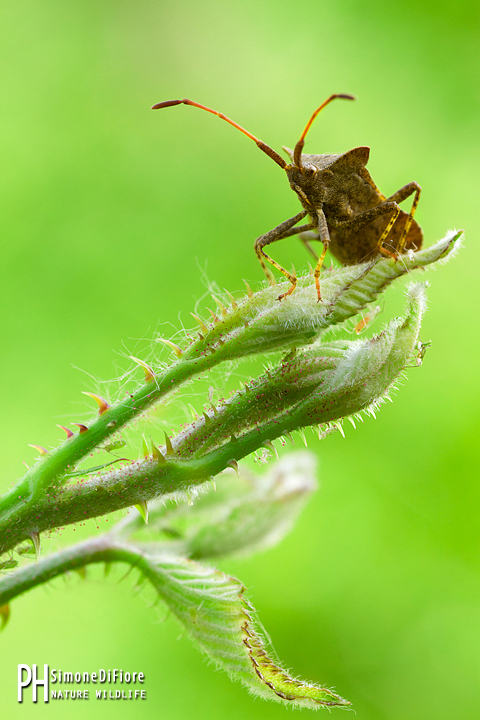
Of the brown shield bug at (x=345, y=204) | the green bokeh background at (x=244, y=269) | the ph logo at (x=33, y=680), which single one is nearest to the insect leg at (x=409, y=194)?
the brown shield bug at (x=345, y=204)

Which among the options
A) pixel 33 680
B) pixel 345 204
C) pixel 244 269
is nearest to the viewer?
pixel 345 204

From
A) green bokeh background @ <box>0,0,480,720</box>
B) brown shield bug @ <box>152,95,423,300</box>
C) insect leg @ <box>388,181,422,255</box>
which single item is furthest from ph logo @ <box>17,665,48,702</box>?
insect leg @ <box>388,181,422,255</box>

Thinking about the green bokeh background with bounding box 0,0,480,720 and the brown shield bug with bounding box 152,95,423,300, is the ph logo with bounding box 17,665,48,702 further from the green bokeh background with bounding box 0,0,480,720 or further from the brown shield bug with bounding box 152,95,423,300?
the brown shield bug with bounding box 152,95,423,300

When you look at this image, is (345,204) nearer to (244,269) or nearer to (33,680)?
(33,680)

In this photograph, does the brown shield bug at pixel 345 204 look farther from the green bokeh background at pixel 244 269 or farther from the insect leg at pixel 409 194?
the green bokeh background at pixel 244 269

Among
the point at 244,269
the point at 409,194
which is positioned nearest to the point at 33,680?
the point at 409,194

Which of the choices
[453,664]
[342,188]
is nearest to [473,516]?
[453,664]

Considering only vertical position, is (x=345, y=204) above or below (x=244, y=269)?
below

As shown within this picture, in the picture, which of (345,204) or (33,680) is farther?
(33,680)

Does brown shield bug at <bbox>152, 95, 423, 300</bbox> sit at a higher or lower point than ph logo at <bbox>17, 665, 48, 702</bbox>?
higher

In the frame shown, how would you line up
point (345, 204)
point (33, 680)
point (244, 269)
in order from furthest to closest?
point (244, 269)
point (33, 680)
point (345, 204)
